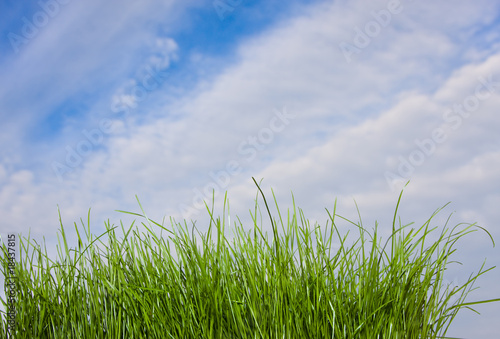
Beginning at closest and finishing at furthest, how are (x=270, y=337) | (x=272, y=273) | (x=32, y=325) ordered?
1. (x=270, y=337)
2. (x=272, y=273)
3. (x=32, y=325)

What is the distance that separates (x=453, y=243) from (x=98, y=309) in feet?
7.13

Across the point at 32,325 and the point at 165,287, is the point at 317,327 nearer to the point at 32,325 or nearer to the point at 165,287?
the point at 165,287

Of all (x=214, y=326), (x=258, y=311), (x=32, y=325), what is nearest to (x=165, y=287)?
(x=214, y=326)

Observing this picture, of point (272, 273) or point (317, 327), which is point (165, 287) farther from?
point (317, 327)

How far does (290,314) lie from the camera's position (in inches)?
101

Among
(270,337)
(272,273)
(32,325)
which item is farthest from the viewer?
(32,325)

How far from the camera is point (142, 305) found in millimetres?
2666

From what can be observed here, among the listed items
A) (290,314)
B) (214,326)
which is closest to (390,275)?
(290,314)

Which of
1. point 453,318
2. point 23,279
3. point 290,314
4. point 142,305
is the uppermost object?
point 23,279

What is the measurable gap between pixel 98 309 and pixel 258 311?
965 mm

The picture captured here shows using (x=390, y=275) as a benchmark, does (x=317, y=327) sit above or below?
below

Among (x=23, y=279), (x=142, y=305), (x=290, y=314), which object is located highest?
(x=23, y=279)

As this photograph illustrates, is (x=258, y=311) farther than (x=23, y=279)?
No

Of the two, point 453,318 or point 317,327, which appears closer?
point 317,327
